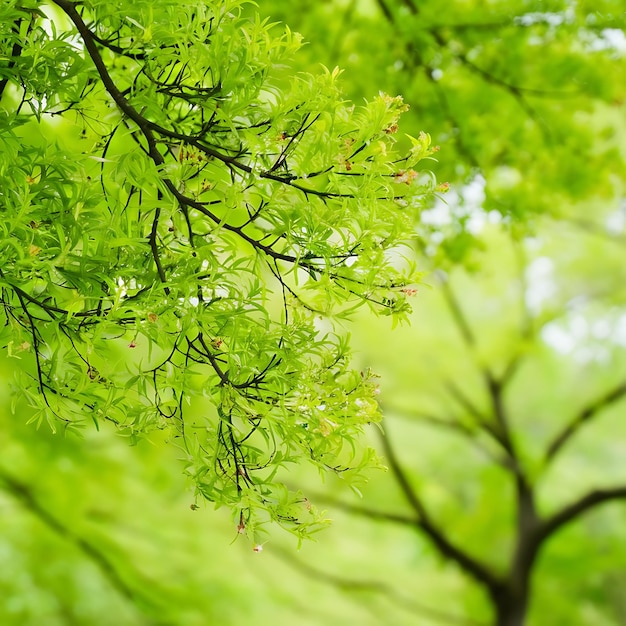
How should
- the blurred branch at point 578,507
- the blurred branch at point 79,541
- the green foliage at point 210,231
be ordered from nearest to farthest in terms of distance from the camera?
the green foliage at point 210,231, the blurred branch at point 79,541, the blurred branch at point 578,507

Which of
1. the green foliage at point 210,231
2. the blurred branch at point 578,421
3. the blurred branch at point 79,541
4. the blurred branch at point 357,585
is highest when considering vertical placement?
the blurred branch at point 578,421

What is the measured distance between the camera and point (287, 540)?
6945mm

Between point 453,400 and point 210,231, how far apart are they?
575 centimetres

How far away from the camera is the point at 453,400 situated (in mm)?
6664

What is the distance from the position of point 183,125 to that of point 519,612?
226 inches

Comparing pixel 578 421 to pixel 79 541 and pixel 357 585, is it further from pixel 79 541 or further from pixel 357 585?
pixel 79 541

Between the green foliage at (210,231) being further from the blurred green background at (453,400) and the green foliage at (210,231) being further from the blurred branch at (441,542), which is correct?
the blurred branch at (441,542)

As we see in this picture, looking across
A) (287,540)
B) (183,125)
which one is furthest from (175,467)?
(183,125)

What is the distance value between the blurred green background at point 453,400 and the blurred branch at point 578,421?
0.02m

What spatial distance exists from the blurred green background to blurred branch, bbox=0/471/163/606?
0.05 feet

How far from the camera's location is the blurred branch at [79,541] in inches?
173

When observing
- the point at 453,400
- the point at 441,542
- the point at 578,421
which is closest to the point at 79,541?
the point at 441,542

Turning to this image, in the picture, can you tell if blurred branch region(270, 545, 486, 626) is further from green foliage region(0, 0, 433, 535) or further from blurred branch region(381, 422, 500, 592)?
green foliage region(0, 0, 433, 535)

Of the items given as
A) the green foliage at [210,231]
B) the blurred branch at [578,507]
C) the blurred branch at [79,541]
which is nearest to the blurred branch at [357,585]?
the blurred branch at [578,507]
